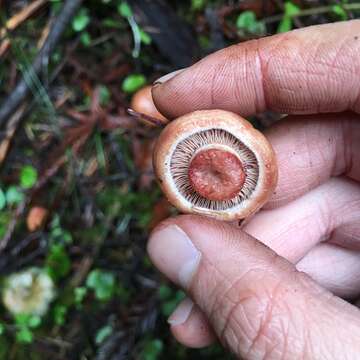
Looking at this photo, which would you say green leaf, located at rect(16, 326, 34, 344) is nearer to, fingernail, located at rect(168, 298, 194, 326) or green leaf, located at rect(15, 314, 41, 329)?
green leaf, located at rect(15, 314, 41, 329)

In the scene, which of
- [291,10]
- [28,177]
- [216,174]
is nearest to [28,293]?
[28,177]

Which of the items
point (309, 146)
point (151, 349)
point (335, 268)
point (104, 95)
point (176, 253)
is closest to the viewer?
point (176, 253)

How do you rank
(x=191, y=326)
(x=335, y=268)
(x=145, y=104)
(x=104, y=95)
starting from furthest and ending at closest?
(x=104, y=95) → (x=145, y=104) → (x=335, y=268) → (x=191, y=326)

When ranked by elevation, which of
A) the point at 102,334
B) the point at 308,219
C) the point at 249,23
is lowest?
the point at 102,334

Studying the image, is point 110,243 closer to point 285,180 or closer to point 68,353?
point 68,353

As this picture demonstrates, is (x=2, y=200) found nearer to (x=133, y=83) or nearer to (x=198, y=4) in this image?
(x=133, y=83)

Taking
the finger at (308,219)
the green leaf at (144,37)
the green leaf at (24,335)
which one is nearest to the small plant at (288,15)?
the green leaf at (144,37)
